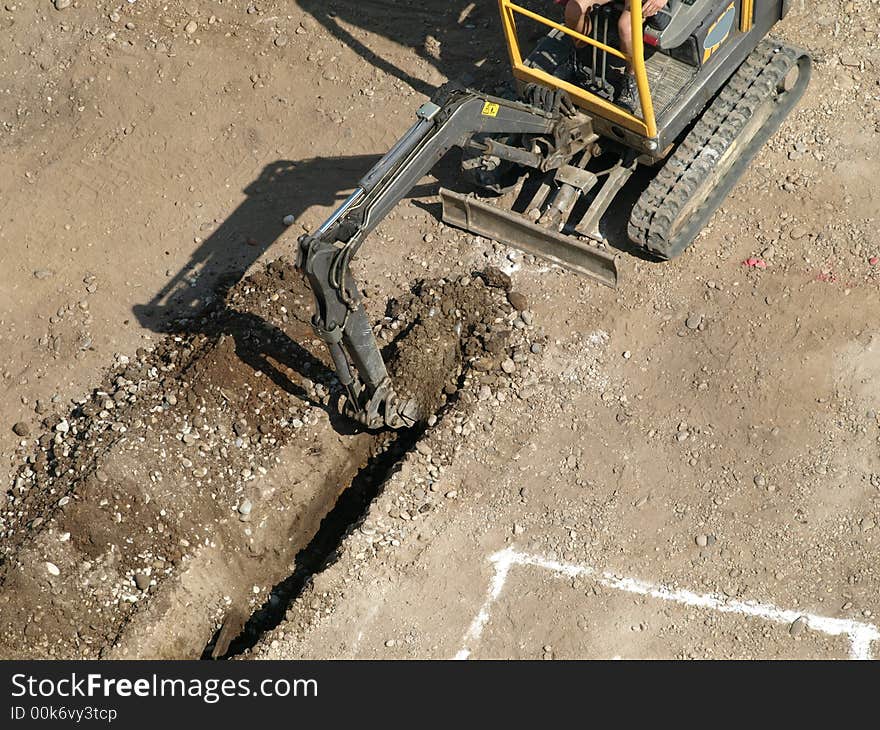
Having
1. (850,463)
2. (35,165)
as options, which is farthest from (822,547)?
(35,165)

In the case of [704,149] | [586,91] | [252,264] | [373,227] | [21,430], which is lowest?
[704,149]

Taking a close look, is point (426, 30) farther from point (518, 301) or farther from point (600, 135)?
point (518, 301)

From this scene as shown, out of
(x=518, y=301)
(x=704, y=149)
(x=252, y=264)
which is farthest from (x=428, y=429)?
(x=704, y=149)

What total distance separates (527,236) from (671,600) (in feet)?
13.6

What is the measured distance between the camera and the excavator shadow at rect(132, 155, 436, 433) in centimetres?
1246

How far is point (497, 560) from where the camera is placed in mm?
11164

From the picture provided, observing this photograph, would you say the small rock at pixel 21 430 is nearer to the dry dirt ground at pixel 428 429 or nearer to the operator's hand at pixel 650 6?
the dry dirt ground at pixel 428 429

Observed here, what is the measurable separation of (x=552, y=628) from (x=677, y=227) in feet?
14.5

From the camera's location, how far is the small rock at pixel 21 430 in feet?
41.2

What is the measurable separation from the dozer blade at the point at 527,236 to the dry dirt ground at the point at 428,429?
196mm

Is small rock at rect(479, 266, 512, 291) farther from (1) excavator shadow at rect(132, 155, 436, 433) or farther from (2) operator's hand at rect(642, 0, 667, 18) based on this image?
(2) operator's hand at rect(642, 0, 667, 18)

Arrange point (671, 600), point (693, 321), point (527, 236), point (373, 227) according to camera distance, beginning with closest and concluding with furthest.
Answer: point (373, 227), point (671, 600), point (693, 321), point (527, 236)

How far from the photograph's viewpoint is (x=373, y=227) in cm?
1049

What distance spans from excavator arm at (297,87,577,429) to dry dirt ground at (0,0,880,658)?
0.75 metres
